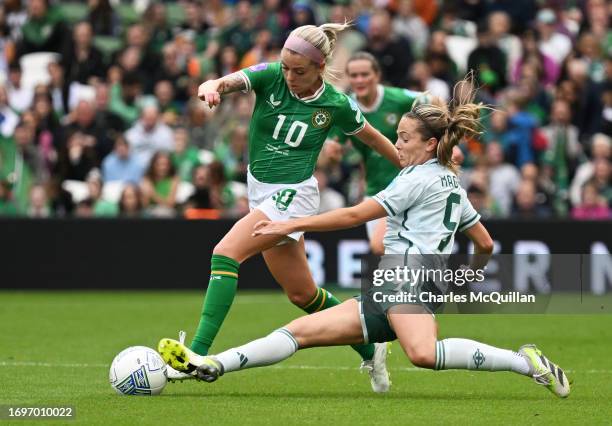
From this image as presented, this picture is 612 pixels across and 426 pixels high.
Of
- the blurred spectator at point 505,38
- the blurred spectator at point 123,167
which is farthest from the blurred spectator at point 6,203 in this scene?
the blurred spectator at point 505,38

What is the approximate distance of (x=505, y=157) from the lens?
17.7m

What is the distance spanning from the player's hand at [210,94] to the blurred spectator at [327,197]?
28.3 feet

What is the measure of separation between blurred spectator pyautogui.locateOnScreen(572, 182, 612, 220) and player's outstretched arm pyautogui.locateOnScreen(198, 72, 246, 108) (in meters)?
9.03

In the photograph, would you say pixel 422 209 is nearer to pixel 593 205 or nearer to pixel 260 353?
pixel 260 353

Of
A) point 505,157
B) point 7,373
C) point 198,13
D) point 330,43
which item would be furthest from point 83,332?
point 198,13

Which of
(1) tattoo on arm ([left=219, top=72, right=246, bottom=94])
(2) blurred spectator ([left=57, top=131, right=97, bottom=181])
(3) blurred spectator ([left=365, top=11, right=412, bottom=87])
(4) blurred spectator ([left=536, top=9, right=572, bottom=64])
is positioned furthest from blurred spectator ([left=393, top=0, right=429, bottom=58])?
(1) tattoo on arm ([left=219, top=72, right=246, bottom=94])

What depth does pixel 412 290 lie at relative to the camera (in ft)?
24.8

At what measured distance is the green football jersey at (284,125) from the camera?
8.52m

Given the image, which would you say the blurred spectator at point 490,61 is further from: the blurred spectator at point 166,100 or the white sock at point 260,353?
the white sock at point 260,353

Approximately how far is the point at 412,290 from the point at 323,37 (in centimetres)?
181

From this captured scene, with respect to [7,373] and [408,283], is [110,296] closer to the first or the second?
[7,373]

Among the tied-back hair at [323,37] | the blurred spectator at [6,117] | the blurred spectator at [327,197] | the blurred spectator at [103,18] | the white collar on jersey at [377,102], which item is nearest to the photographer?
the tied-back hair at [323,37]

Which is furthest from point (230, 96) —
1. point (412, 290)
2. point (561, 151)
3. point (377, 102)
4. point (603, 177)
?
point (412, 290)

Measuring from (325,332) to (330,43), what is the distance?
6.46 feet
